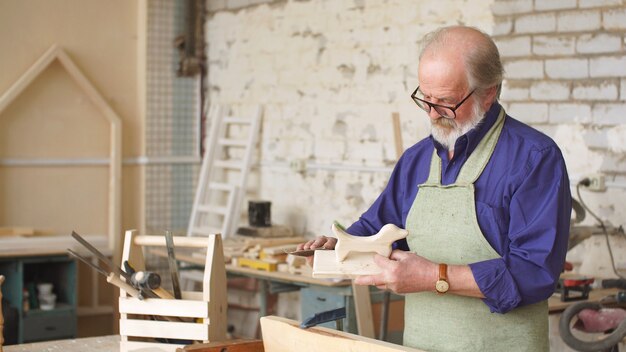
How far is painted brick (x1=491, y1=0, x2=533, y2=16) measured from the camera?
496cm

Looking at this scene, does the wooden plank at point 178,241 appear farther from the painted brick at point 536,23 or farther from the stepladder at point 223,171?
the stepladder at point 223,171

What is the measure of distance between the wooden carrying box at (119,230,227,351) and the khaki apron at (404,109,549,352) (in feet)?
2.13

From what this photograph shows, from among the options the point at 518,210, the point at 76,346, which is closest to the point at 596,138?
the point at 518,210

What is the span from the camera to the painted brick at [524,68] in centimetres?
493

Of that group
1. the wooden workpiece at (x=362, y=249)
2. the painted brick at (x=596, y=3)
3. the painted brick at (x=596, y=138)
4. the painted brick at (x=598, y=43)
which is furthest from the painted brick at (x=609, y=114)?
the wooden workpiece at (x=362, y=249)

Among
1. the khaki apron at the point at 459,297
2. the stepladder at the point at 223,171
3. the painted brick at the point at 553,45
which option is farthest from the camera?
the stepladder at the point at 223,171

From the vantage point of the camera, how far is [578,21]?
4.75m

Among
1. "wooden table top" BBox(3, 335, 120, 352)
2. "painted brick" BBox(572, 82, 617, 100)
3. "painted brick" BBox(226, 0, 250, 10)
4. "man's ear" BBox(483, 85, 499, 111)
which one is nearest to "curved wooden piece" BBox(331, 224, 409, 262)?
"man's ear" BBox(483, 85, 499, 111)

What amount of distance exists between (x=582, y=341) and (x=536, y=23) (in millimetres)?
1827

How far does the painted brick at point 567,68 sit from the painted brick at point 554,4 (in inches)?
10.2

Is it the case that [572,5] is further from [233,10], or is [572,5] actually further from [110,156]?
[110,156]

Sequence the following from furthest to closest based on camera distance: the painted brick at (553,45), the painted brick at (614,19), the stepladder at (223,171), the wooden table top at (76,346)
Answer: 1. the stepladder at (223,171)
2. the painted brick at (553,45)
3. the painted brick at (614,19)
4. the wooden table top at (76,346)

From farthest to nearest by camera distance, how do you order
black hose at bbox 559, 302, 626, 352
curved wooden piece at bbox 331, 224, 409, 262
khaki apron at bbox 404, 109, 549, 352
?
black hose at bbox 559, 302, 626, 352, khaki apron at bbox 404, 109, 549, 352, curved wooden piece at bbox 331, 224, 409, 262

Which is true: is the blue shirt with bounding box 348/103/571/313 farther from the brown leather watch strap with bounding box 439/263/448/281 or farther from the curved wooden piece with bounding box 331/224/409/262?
the curved wooden piece with bounding box 331/224/409/262
